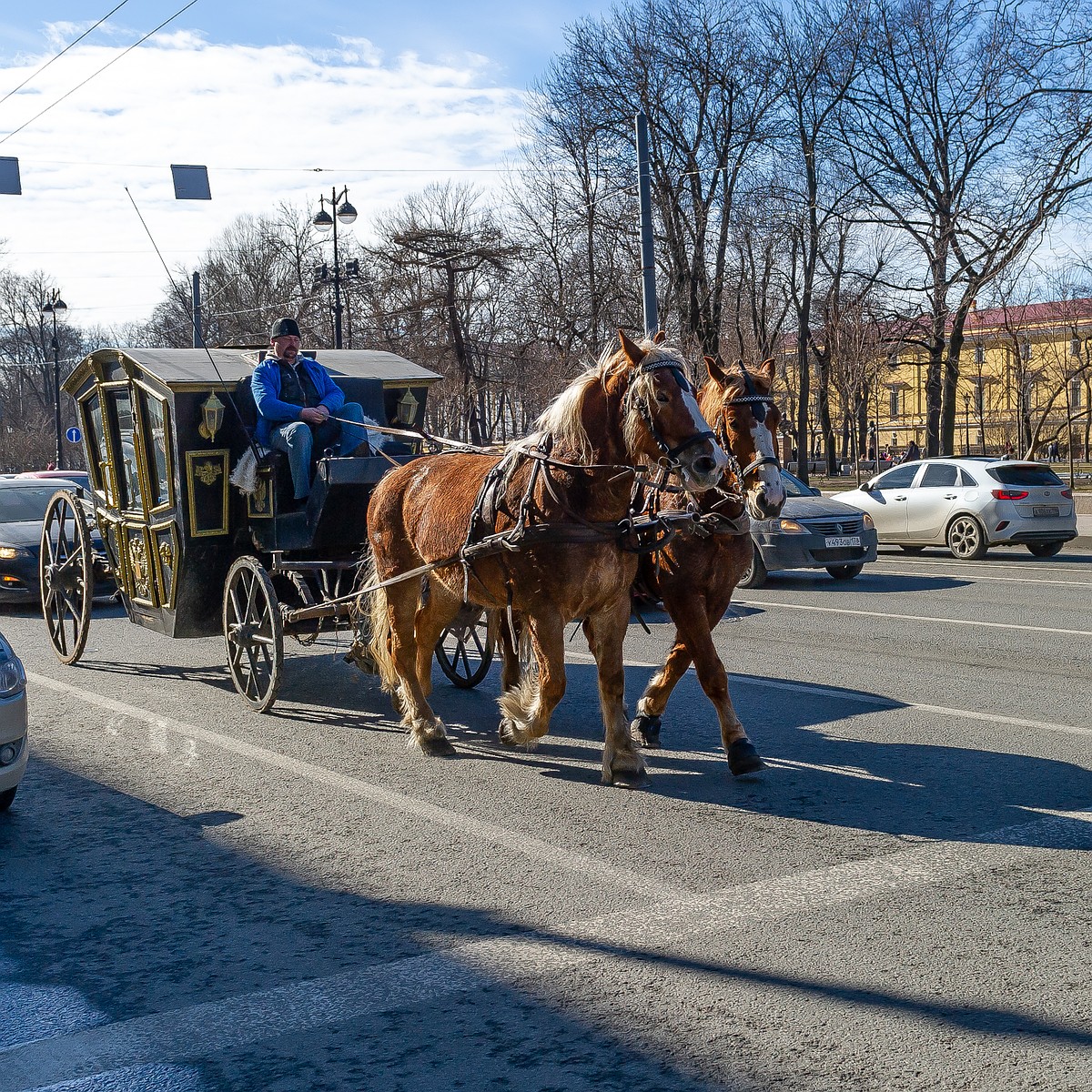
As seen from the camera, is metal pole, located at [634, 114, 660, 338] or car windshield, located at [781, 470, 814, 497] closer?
car windshield, located at [781, 470, 814, 497]

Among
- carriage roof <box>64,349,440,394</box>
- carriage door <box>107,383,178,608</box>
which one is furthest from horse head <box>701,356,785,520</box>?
carriage door <box>107,383,178,608</box>

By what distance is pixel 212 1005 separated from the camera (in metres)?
→ 3.79

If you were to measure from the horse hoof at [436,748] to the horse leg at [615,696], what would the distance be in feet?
3.78

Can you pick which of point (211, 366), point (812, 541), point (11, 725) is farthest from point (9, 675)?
point (812, 541)

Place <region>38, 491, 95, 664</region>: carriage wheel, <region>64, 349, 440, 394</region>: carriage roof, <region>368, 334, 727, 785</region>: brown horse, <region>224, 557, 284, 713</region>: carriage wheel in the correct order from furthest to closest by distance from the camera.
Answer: <region>38, 491, 95, 664</region>: carriage wheel, <region>64, 349, 440, 394</region>: carriage roof, <region>224, 557, 284, 713</region>: carriage wheel, <region>368, 334, 727, 785</region>: brown horse

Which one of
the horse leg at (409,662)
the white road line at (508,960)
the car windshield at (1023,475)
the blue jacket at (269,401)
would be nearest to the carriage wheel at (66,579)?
the blue jacket at (269,401)

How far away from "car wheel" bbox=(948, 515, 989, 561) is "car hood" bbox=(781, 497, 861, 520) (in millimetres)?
3695

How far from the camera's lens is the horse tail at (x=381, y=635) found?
767 cm

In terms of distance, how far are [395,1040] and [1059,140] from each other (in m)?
23.9

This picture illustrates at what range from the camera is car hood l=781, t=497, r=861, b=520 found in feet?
51.8

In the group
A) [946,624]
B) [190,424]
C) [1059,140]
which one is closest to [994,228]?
[1059,140]

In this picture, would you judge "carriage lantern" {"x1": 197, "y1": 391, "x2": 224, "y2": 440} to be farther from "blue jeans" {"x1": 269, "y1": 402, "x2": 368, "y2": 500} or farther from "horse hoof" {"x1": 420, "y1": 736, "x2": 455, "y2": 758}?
"horse hoof" {"x1": 420, "y1": 736, "x2": 455, "y2": 758}

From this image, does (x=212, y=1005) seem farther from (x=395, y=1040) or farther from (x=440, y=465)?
(x=440, y=465)

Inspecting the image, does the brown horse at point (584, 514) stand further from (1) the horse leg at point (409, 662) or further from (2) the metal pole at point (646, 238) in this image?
(2) the metal pole at point (646, 238)
